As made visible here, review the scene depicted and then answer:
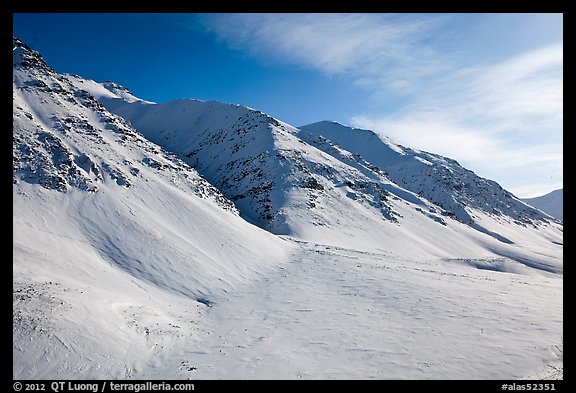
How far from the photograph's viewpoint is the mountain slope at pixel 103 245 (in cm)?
Answer: 1291

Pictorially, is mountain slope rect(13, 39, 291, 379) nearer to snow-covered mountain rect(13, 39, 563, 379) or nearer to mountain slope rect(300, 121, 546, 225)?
snow-covered mountain rect(13, 39, 563, 379)

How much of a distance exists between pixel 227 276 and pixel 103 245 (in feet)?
30.0

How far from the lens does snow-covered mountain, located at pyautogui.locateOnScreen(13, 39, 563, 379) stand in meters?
13.0

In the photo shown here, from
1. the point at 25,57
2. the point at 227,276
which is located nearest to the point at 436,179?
the point at 227,276

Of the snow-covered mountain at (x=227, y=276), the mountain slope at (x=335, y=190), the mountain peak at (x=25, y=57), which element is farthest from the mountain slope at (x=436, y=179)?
the mountain peak at (x=25, y=57)

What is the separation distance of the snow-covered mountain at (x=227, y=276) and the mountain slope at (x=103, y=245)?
0.37 ft

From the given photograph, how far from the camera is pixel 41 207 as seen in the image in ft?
82.5

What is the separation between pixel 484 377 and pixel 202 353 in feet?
36.4

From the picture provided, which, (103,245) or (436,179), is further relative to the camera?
(436,179)

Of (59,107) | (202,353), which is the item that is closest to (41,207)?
(202,353)

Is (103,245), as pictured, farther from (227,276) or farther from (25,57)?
(25,57)

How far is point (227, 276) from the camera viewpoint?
25.2m
